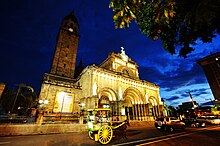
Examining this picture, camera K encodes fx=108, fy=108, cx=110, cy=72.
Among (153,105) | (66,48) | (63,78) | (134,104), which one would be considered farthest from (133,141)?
(66,48)

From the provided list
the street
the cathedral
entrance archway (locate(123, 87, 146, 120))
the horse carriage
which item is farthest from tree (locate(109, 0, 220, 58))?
entrance archway (locate(123, 87, 146, 120))

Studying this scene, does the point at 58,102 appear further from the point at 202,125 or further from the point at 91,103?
the point at 202,125

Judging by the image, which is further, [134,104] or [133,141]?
[134,104]

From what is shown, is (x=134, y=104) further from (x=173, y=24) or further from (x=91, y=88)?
(x=173, y=24)

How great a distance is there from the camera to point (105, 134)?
A: 6.55 meters

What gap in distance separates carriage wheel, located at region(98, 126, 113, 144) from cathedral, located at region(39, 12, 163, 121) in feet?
26.1

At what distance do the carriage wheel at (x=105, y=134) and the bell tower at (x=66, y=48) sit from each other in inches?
965

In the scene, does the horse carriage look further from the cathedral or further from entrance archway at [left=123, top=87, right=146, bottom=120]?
entrance archway at [left=123, top=87, right=146, bottom=120]

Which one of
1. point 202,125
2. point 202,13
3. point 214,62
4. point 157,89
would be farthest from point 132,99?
point 214,62

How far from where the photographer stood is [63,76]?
91.5 ft

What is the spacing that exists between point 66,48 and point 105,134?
30015mm

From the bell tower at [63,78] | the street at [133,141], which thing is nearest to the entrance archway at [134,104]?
the bell tower at [63,78]

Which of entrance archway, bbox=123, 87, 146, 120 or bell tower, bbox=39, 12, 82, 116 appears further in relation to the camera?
entrance archway, bbox=123, 87, 146, 120

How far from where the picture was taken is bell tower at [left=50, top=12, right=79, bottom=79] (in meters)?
28.6
